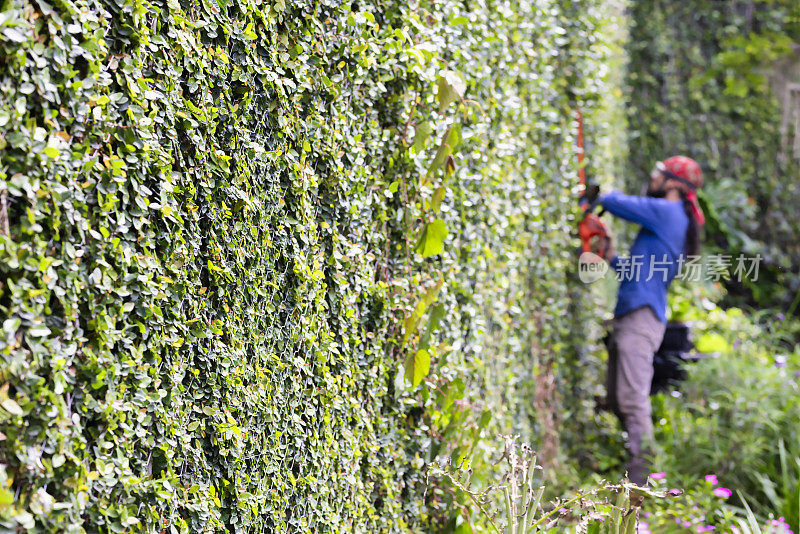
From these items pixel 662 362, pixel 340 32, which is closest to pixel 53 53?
pixel 340 32

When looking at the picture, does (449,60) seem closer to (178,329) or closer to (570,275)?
(178,329)

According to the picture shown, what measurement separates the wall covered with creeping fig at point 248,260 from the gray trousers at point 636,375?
4.60ft

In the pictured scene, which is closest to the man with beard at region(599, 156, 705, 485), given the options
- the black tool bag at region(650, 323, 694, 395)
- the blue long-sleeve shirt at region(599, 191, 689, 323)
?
the blue long-sleeve shirt at region(599, 191, 689, 323)

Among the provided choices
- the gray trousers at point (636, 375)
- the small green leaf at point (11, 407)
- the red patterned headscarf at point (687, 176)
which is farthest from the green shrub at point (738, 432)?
the small green leaf at point (11, 407)

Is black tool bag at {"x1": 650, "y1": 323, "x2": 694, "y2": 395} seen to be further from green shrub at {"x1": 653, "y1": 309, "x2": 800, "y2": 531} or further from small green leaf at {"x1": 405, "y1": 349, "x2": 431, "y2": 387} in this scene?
small green leaf at {"x1": 405, "y1": 349, "x2": 431, "y2": 387}

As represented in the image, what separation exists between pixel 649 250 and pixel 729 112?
472 centimetres

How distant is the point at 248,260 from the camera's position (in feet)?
6.09

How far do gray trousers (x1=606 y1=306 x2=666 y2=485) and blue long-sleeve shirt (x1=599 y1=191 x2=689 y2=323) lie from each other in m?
0.08

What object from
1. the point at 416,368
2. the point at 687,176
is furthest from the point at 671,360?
the point at 416,368

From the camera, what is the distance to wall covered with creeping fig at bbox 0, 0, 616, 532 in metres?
1.29

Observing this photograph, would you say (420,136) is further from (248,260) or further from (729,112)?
(729,112)

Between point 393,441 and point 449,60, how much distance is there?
146cm

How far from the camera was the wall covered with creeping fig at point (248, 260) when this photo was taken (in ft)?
4.24

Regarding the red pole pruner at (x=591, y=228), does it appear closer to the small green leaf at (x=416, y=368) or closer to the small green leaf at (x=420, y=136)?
the small green leaf at (x=420, y=136)
